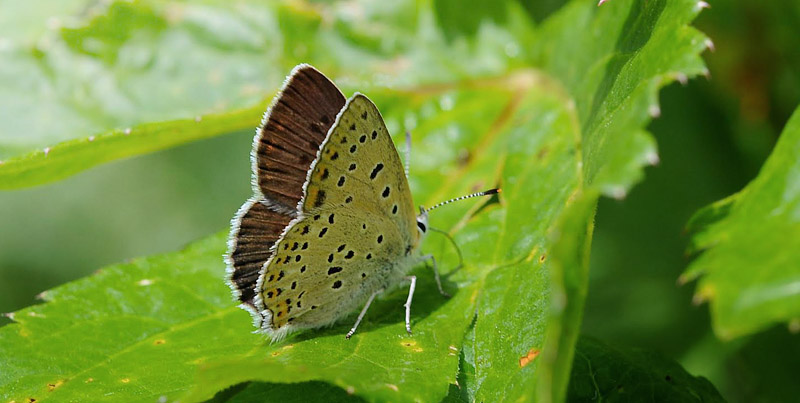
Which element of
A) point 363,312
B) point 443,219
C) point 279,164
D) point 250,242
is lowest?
point 363,312

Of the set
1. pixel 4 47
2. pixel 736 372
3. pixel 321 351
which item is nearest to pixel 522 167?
pixel 321 351

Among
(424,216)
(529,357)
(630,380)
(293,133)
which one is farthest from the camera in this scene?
(424,216)

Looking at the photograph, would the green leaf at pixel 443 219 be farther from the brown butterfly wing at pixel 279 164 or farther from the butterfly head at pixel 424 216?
the brown butterfly wing at pixel 279 164

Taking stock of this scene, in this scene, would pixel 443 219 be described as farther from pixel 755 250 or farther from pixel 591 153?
pixel 755 250

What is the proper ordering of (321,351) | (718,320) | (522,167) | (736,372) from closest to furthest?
Answer: (718,320)
(321,351)
(522,167)
(736,372)

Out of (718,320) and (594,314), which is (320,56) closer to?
(594,314)

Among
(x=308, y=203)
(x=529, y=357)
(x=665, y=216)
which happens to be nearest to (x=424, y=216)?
(x=308, y=203)
